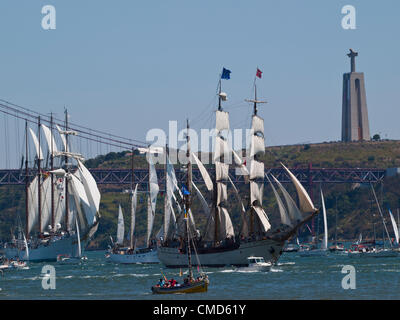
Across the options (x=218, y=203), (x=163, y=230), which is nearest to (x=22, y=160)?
(x=163, y=230)

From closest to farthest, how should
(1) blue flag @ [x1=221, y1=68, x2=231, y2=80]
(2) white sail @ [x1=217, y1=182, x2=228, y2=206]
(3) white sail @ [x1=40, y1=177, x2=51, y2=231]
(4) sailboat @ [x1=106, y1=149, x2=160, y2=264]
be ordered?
(1) blue flag @ [x1=221, y1=68, x2=231, y2=80] < (2) white sail @ [x1=217, y1=182, x2=228, y2=206] < (4) sailboat @ [x1=106, y1=149, x2=160, y2=264] < (3) white sail @ [x1=40, y1=177, x2=51, y2=231]

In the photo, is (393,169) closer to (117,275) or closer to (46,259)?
(46,259)

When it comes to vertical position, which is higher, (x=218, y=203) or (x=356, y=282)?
(x=218, y=203)

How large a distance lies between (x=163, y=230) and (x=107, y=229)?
308 ft

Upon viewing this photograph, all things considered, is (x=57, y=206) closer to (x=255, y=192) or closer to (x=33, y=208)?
(x=33, y=208)

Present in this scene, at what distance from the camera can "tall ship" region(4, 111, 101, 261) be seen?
389ft

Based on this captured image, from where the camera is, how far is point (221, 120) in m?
96.9

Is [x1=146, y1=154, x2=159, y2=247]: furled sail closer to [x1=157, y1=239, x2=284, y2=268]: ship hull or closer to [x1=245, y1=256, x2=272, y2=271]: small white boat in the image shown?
[x1=157, y1=239, x2=284, y2=268]: ship hull

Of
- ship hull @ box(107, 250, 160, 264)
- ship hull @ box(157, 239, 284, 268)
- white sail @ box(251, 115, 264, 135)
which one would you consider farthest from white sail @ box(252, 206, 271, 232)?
ship hull @ box(107, 250, 160, 264)

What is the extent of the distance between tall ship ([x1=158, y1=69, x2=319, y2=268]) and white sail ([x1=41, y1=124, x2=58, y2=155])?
3849cm

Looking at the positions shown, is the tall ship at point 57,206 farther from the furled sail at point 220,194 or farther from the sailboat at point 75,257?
the furled sail at point 220,194

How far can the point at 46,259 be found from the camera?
122 m
